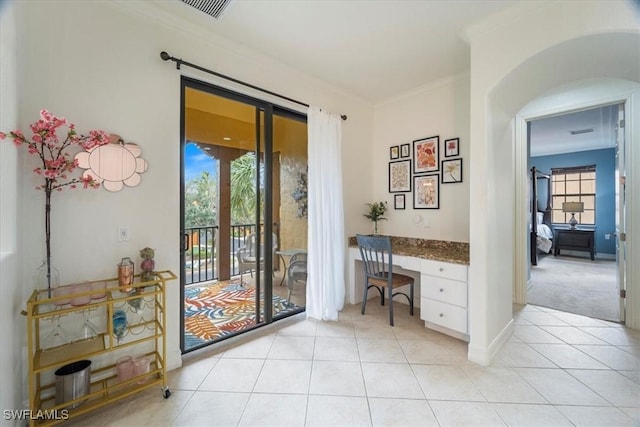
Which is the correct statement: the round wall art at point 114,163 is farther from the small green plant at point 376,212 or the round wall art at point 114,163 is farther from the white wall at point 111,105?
the small green plant at point 376,212

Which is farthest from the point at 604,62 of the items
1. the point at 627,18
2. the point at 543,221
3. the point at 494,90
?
the point at 543,221

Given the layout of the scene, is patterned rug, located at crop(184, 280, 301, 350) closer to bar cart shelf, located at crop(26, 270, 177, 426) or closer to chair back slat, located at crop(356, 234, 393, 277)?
bar cart shelf, located at crop(26, 270, 177, 426)

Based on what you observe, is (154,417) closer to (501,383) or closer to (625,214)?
(501,383)

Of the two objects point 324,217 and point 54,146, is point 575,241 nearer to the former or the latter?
point 324,217

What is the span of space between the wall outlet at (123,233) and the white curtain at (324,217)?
5.46 ft

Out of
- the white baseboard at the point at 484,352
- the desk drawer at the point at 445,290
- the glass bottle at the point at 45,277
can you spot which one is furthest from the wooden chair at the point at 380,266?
the glass bottle at the point at 45,277

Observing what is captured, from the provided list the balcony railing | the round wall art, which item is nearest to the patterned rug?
the balcony railing

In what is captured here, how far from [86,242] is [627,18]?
3.60 meters

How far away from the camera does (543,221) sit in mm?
7156

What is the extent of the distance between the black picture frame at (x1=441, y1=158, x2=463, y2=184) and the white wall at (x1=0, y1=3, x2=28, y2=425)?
11.5ft

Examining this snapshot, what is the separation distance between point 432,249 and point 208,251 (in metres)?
2.76

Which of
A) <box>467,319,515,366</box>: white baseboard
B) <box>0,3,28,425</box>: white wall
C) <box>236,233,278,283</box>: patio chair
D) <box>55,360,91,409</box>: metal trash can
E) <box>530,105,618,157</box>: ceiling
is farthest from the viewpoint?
<box>530,105,618,157</box>: ceiling

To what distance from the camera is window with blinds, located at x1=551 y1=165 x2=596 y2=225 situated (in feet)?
21.9

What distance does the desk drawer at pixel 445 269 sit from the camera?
2379mm
